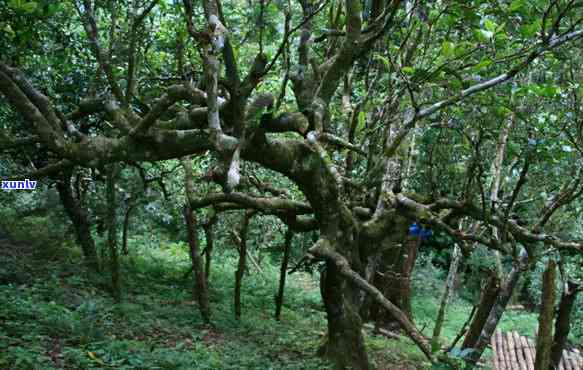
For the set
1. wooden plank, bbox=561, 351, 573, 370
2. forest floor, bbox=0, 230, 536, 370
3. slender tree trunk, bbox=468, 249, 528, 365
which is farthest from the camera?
wooden plank, bbox=561, 351, 573, 370

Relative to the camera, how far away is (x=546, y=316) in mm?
4000

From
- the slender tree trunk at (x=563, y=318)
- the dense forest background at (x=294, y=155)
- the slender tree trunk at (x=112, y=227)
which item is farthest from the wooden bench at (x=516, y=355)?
the slender tree trunk at (x=112, y=227)

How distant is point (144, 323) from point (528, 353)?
244 inches

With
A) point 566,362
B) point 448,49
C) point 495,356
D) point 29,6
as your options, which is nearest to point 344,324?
point 448,49

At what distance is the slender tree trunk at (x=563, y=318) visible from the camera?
552 cm

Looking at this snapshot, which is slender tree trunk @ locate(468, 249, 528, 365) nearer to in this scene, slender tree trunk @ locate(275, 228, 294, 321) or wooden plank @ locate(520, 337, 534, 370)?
slender tree trunk @ locate(275, 228, 294, 321)

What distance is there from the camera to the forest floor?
5.68m

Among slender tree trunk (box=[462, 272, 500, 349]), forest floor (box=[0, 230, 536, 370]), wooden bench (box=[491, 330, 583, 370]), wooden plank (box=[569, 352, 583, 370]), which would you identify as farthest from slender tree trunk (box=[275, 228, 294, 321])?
wooden plank (box=[569, 352, 583, 370])

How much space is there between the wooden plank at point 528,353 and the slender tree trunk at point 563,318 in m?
3.08

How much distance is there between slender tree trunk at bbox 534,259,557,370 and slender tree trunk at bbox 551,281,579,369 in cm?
144

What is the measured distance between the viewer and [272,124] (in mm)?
5715

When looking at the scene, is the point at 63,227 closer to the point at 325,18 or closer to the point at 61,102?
the point at 61,102

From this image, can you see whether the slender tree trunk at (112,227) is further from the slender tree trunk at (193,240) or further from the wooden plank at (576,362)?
the wooden plank at (576,362)

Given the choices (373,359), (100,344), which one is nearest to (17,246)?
(100,344)
